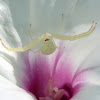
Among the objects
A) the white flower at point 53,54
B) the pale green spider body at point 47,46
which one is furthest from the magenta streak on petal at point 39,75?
the pale green spider body at point 47,46

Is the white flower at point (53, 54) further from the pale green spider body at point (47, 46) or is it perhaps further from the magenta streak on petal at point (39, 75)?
the pale green spider body at point (47, 46)

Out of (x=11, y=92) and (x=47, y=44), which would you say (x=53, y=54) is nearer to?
(x=47, y=44)

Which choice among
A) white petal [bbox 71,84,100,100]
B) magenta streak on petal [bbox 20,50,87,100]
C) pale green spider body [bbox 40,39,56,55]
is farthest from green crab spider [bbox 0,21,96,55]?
white petal [bbox 71,84,100,100]

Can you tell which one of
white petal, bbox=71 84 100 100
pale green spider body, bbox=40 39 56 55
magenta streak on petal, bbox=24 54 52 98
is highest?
pale green spider body, bbox=40 39 56 55

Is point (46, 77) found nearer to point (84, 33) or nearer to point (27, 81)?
point (27, 81)

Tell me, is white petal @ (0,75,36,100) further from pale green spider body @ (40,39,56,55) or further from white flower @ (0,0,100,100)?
pale green spider body @ (40,39,56,55)

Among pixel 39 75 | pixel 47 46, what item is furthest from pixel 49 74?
pixel 47 46
